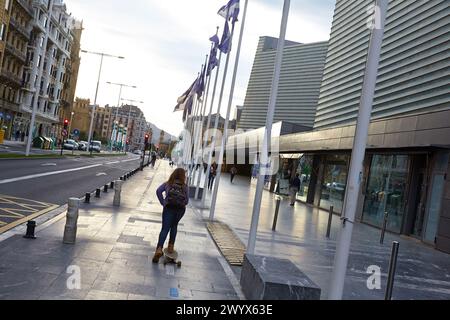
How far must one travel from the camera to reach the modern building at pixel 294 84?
79750 mm

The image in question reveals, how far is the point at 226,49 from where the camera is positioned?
19.2 metres

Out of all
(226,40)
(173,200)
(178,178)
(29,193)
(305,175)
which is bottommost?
(29,193)

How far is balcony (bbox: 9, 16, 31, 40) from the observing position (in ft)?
193

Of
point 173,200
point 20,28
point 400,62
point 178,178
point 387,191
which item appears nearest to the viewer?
point 173,200

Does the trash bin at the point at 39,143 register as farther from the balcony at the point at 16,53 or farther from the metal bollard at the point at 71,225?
the metal bollard at the point at 71,225

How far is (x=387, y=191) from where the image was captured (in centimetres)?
2189

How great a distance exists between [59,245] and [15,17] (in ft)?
191

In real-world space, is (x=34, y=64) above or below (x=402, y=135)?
above

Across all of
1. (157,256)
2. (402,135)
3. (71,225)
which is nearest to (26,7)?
(402,135)

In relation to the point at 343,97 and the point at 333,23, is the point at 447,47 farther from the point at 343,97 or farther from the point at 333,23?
the point at 333,23

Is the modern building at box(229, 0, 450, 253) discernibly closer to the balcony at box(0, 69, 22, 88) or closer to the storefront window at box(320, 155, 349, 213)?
the storefront window at box(320, 155, 349, 213)

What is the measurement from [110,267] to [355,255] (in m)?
6.90

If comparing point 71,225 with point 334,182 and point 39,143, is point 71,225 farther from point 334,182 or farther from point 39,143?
point 39,143
